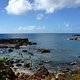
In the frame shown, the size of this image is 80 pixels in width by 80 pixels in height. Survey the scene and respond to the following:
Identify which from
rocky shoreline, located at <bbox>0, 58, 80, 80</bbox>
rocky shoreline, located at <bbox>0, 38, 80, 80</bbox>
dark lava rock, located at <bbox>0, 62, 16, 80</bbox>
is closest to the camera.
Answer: dark lava rock, located at <bbox>0, 62, 16, 80</bbox>

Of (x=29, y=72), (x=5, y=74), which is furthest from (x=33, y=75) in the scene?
(x=5, y=74)

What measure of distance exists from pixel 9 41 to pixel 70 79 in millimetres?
108972

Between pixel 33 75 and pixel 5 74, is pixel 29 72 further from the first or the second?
pixel 5 74

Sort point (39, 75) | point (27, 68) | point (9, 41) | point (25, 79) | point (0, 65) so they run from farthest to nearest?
point (9, 41), point (27, 68), point (39, 75), point (25, 79), point (0, 65)

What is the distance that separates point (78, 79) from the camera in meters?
19.8

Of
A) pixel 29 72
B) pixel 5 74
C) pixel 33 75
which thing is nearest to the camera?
pixel 5 74

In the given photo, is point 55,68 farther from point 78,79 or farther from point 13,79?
point 78,79

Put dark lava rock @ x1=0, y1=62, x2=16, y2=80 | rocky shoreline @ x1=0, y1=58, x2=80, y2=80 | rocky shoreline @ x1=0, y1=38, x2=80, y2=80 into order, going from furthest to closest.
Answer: rocky shoreline @ x1=0, y1=38, x2=80, y2=80 → rocky shoreline @ x1=0, y1=58, x2=80, y2=80 → dark lava rock @ x1=0, y1=62, x2=16, y2=80

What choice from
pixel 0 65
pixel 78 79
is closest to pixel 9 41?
pixel 0 65

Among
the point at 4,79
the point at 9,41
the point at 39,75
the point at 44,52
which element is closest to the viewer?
the point at 4,79

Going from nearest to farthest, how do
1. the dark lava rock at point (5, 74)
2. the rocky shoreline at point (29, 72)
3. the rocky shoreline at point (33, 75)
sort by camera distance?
the dark lava rock at point (5, 74), the rocky shoreline at point (33, 75), the rocky shoreline at point (29, 72)

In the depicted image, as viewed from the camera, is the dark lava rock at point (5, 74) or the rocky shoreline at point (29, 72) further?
the rocky shoreline at point (29, 72)

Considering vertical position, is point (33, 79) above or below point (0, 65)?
below

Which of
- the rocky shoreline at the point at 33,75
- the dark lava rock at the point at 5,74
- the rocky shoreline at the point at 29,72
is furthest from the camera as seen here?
the rocky shoreline at the point at 29,72
